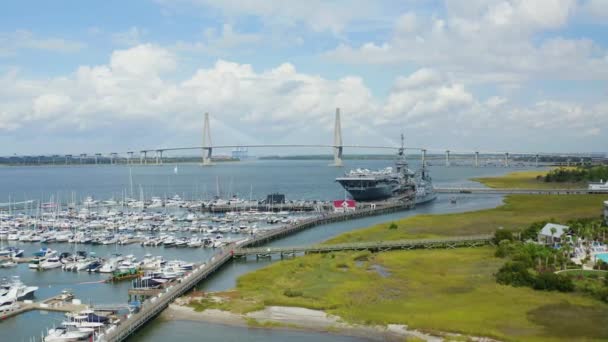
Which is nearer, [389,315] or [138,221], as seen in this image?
[389,315]

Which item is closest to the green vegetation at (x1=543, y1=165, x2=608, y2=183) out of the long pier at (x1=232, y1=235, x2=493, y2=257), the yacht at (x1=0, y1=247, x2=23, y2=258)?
the long pier at (x1=232, y1=235, x2=493, y2=257)

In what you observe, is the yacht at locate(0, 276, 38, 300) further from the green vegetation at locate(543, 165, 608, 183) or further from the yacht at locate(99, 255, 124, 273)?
the green vegetation at locate(543, 165, 608, 183)

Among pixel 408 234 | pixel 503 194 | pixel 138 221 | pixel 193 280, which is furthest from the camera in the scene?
pixel 503 194

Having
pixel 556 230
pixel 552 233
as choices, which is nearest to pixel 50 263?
pixel 552 233

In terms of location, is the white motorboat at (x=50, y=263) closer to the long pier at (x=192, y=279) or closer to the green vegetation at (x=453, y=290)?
the long pier at (x=192, y=279)

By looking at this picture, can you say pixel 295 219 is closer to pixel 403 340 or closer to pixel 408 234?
pixel 408 234

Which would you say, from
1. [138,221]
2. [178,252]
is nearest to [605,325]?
[178,252]
